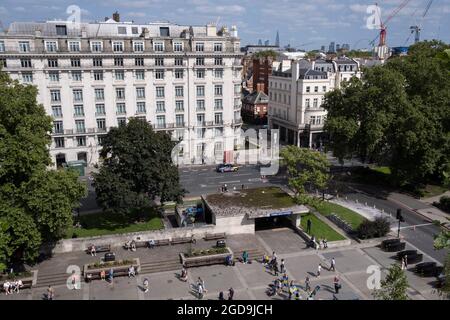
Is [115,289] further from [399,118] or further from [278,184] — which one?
[399,118]

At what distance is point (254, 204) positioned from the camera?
161 feet

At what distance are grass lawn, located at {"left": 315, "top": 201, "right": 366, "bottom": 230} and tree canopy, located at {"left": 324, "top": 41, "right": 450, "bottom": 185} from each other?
431 inches

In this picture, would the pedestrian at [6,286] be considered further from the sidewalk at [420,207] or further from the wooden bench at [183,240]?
the sidewalk at [420,207]

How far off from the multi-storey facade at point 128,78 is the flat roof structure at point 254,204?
69.9 ft

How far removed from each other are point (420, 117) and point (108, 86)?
47.7 metres

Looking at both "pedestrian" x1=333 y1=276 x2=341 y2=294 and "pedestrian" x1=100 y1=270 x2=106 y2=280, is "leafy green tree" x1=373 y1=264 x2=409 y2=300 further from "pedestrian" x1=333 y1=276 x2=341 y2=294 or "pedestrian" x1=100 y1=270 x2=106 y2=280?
"pedestrian" x1=100 y1=270 x2=106 y2=280

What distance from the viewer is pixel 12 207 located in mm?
36719

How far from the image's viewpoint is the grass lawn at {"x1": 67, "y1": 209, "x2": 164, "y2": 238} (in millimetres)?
46144

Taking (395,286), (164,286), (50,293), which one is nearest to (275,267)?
(164,286)

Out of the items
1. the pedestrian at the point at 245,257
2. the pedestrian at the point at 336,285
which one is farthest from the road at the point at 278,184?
the pedestrian at the point at 245,257

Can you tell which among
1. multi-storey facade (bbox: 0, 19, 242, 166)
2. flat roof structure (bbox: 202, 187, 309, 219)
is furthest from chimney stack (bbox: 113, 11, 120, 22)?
flat roof structure (bbox: 202, 187, 309, 219)

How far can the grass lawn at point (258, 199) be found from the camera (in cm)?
4872
